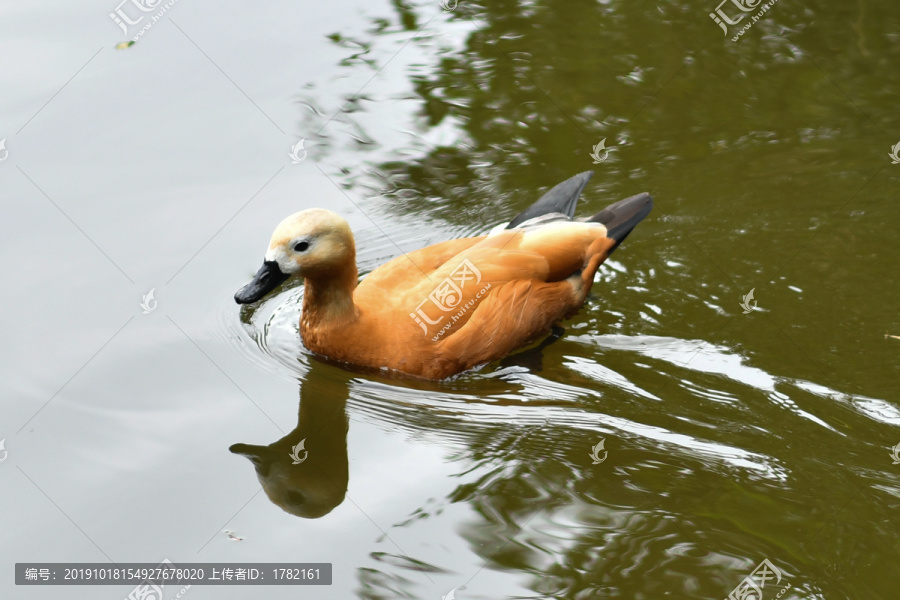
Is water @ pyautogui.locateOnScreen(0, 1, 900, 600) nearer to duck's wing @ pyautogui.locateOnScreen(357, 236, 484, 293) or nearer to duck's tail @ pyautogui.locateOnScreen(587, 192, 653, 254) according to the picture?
duck's tail @ pyautogui.locateOnScreen(587, 192, 653, 254)

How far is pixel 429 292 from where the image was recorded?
19.2ft

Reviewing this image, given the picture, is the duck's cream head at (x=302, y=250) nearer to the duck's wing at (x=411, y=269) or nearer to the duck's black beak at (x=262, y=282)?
the duck's black beak at (x=262, y=282)

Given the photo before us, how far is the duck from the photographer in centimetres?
564

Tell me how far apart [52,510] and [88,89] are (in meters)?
4.48

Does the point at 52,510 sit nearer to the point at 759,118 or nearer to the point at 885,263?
the point at 885,263

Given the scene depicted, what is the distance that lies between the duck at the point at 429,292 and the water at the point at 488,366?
0.18 m

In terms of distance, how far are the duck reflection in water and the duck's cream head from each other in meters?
0.66

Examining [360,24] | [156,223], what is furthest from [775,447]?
[360,24]

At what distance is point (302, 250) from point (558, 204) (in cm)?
191

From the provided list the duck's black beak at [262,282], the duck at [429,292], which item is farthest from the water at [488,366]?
the duck's black beak at [262,282]

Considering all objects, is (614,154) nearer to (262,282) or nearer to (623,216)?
(623,216)

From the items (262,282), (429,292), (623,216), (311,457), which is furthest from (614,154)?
(311,457)

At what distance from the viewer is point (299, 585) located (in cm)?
448

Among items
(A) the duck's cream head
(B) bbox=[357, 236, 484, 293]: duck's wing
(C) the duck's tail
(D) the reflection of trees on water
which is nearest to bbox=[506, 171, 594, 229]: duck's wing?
(C) the duck's tail
